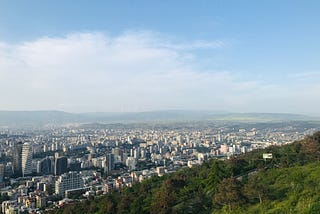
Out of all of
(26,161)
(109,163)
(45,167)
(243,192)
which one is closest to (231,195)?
(243,192)

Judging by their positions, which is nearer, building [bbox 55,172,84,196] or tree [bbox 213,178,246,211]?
tree [bbox 213,178,246,211]

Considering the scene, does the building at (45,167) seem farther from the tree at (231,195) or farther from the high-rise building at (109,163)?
the tree at (231,195)

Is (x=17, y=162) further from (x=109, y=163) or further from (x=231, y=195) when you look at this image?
(x=231, y=195)

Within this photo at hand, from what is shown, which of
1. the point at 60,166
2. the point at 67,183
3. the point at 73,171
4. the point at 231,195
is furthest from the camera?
the point at 60,166

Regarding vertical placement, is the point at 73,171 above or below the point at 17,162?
below

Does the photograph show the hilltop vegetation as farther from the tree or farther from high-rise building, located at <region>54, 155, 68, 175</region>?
high-rise building, located at <region>54, 155, 68, 175</region>

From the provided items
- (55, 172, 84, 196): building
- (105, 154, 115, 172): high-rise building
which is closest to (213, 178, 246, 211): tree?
(55, 172, 84, 196): building
